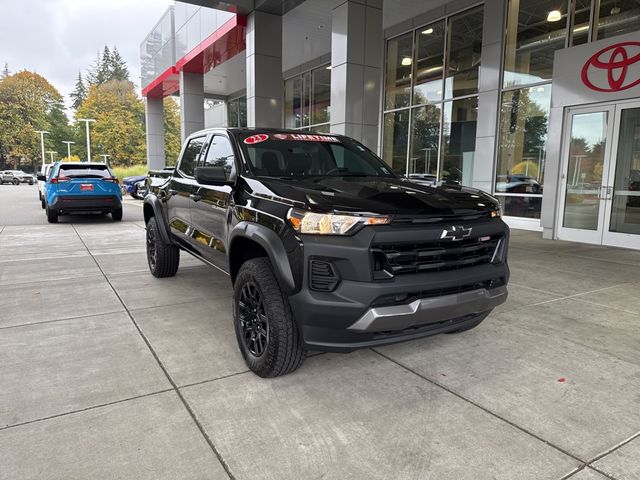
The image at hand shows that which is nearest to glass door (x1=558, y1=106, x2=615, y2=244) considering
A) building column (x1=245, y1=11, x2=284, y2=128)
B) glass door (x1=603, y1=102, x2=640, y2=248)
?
glass door (x1=603, y1=102, x2=640, y2=248)

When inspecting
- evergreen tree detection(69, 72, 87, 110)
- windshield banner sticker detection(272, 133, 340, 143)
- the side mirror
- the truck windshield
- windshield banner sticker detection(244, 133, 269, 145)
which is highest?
evergreen tree detection(69, 72, 87, 110)

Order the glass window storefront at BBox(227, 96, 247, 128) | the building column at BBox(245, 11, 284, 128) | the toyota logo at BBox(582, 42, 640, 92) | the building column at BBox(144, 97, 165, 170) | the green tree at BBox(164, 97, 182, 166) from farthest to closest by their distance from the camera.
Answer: the green tree at BBox(164, 97, 182, 166) → the glass window storefront at BBox(227, 96, 247, 128) → the building column at BBox(144, 97, 165, 170) → the building column at BBox(245, 11, 284, 128) → the toyota logo at BBox(582, 42, 640, 92)

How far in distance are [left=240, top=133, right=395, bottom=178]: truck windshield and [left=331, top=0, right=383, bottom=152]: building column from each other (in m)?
5.43

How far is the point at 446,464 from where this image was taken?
2.19m

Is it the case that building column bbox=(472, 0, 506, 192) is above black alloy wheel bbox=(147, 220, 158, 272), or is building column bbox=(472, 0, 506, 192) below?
above

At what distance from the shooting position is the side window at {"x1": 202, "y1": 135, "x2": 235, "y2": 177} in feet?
12.3

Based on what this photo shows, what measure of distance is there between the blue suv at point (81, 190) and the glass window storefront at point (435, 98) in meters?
7.74

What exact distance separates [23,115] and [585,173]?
7940 centimetres

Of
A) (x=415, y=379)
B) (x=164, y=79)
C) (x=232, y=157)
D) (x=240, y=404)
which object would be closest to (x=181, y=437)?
(x=240, y=404)

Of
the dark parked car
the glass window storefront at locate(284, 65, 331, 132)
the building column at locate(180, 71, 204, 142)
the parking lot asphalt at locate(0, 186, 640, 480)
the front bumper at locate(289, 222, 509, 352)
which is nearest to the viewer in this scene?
the parking lot asphalt at locate(0, 186, 640, 480)

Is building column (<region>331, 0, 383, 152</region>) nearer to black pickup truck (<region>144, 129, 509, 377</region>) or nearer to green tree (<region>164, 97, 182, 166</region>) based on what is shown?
black pickup truck (<region>144, 129, 509, 377</region>)

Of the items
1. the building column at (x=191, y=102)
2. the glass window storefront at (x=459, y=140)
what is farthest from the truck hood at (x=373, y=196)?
the building column at (x=191, y=102)

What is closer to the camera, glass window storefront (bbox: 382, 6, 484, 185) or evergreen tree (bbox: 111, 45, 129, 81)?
glass window storefront (bbox: 382, 6, 484, 185)

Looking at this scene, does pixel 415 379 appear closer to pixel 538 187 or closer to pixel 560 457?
pixel 560 457
